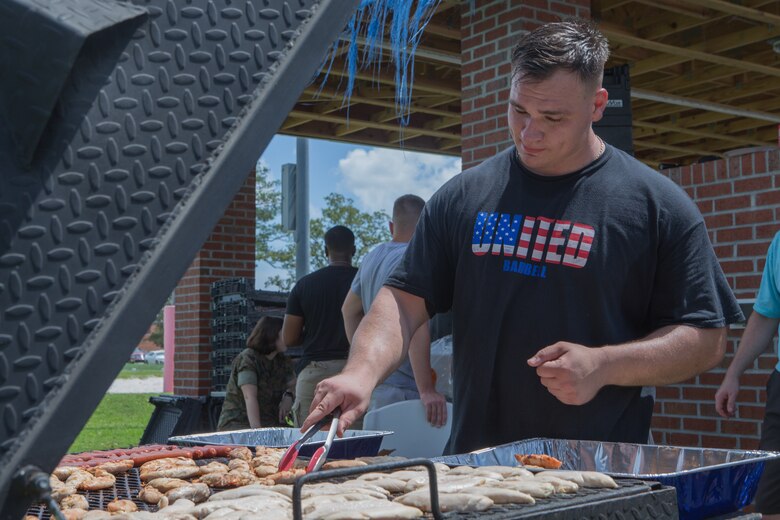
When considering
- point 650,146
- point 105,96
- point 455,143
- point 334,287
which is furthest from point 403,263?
point 650,146

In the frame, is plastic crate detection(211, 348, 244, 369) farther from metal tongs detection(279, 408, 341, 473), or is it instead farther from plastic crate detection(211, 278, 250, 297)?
metal tongs detection(279, 408, 341, 473)

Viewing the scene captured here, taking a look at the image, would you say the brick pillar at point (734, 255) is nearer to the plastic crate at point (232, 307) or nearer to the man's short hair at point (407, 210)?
the man's short hair at point (407, 210)

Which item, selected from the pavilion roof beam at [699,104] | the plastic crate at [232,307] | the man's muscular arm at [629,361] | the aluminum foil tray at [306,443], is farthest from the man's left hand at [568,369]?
the pavilion roof beam at [699,104]

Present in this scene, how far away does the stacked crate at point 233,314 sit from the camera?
8.40 meters

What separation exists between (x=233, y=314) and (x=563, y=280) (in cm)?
666

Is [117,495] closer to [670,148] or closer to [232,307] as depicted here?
[232,307]

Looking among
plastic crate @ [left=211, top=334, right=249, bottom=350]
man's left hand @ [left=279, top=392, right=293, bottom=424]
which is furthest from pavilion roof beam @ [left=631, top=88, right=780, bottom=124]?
man's left hand @ [left=279, top=392, right=293, bottom=424]

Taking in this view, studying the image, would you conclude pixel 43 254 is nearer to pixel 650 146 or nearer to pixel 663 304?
pixel 663 304

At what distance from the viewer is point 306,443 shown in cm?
208

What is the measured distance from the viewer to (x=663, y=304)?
2.22 m

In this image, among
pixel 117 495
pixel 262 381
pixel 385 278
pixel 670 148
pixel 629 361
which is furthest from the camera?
pixel 670 148

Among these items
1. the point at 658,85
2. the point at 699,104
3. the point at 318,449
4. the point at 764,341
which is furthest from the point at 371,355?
the point at 699,104

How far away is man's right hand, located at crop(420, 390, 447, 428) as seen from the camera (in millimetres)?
3547

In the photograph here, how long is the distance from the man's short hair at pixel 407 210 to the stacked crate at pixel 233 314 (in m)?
3.57
